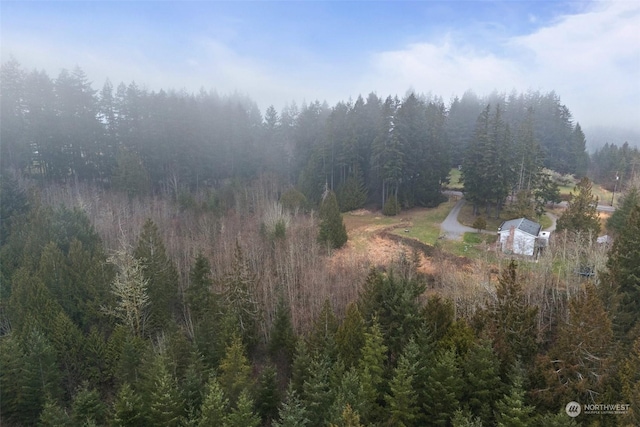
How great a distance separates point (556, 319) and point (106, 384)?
A: 3183cm

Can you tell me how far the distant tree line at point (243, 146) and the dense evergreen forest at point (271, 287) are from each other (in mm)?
311

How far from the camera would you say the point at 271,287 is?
105ft

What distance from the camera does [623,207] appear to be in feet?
117

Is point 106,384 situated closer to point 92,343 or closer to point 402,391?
point 92,343

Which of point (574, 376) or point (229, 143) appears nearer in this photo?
point (574, 376)

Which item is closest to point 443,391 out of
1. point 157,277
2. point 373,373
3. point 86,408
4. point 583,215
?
point 373,373

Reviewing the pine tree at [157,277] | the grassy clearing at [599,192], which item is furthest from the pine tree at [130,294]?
the grassy clearing at [599,192]

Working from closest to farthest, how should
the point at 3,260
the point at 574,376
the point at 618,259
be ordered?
1. the point at 574,376
2. the point at 618,259
3. the point at 3,260

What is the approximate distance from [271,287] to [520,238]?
23006mm

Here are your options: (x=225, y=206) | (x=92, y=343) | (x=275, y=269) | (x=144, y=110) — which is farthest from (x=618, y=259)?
(x=144, y=110)

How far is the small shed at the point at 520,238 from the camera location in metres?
36.1

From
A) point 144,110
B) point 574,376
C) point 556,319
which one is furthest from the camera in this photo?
point 144,110

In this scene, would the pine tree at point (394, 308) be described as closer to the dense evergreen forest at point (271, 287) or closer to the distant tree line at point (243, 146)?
the dense evergreen forest at point (271, 287)

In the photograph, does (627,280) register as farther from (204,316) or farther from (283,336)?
(204,316)
